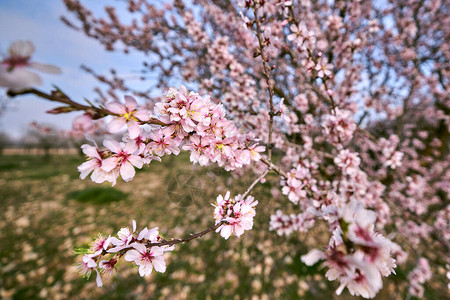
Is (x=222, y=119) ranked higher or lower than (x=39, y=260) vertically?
higher

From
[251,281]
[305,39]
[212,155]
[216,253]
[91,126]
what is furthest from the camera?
[216,253]

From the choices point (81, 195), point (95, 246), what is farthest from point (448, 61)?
point (81, 195)

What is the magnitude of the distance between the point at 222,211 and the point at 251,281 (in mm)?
2699

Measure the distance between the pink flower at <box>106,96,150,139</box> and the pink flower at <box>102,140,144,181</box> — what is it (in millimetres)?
113

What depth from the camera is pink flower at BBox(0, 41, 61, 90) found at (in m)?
0.65

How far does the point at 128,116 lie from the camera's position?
0.94 metres

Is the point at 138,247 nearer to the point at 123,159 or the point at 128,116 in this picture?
the point at 123,159

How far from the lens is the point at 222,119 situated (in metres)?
1.20

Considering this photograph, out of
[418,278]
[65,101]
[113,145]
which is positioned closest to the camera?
[65,101]

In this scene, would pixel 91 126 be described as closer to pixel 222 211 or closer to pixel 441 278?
pixel 222 211

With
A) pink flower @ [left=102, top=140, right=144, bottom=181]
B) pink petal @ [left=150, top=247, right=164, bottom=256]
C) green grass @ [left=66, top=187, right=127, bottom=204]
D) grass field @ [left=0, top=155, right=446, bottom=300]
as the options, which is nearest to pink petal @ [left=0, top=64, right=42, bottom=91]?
pink flower @ [left=102, top=140, right=144, bottom=181]

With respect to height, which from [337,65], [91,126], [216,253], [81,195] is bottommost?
[81,195]

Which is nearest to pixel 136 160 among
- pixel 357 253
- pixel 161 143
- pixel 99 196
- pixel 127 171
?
pixel 127 171

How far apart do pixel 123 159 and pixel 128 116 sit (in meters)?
0.29
